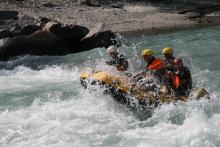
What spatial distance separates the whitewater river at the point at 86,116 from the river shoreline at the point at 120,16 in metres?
7.43

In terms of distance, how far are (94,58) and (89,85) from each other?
20.1 ft

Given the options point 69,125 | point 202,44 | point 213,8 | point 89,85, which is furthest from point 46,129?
point 213,8

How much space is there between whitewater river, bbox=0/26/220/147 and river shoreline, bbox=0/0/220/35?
743 centimetres

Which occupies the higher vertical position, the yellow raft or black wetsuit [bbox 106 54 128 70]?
black wetsuit [bbox 106 54 128 70]

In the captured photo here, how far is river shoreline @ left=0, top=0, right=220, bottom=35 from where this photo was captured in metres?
23.8

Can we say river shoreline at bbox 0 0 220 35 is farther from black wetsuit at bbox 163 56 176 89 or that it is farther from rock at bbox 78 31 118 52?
black wetsuit at bbox 163 56 176 89

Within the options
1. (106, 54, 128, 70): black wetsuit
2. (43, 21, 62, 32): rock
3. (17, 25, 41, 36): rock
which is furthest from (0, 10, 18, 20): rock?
(106, 54, 128, 70): black wetsuit

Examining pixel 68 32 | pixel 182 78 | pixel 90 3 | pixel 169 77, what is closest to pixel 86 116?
pixel 169 77

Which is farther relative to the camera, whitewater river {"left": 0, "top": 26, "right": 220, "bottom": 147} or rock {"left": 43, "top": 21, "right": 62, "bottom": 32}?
rock {"left": 43, "top": 21, "right": 62, "bottom": 32}

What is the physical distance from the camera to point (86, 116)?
37.3 ft

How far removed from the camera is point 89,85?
38.5 ft

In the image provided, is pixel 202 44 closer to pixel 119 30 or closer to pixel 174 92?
pixel 119 30

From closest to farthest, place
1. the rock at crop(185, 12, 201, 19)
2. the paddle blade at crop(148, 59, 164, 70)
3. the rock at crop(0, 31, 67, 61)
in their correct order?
the paddle blade at crop(148, 59, 164, 70) → the rock at crop(0, 31, 67, 61) → the rock at crop(185, 12, 201, 19)

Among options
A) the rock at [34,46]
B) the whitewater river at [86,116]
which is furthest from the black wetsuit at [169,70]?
the rock at [34,46]
